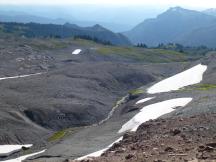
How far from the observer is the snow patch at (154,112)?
2064 inches

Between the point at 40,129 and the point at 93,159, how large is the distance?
165 feet

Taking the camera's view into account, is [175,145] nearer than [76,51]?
Yes

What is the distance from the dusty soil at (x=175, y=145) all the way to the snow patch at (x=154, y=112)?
1589 cm

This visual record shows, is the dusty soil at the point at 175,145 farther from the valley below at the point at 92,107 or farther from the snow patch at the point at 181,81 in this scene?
the snow patch at the point at 181,81

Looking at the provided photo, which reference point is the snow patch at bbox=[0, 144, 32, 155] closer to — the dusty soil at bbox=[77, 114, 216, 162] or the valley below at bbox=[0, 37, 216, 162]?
the valley below at bbox=[0, 37, 216, 162]

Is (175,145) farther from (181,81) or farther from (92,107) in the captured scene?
(181,81)

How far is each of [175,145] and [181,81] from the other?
80.5m

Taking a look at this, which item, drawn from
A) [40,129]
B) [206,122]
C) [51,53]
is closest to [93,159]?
[206,122]

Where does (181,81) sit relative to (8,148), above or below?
above

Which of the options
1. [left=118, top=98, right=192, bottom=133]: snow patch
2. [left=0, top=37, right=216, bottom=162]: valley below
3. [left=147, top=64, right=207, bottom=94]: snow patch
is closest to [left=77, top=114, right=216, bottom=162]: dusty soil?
[left=0, top=37, right=216, bottom=162]: valley below

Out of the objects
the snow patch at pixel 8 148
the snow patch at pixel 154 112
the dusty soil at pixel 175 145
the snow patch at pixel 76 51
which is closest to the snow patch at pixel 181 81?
the snow patch at pixel 154 112

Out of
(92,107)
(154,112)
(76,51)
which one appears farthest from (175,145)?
(76,51)

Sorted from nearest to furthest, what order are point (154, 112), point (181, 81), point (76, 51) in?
point (154, 112)
point (181, 81)
point (76, 51)

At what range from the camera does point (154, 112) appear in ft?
185
